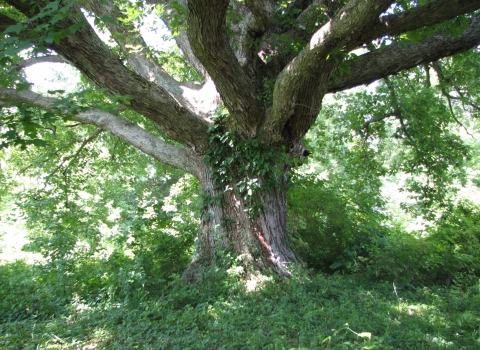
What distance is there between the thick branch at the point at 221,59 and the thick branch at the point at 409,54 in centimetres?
157

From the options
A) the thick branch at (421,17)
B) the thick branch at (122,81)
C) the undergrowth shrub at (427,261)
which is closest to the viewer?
the thick branch at (421,17)

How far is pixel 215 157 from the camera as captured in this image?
6.14 metres

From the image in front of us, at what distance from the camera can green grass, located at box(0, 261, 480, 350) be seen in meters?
3.41

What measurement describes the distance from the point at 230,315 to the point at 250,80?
3719mm

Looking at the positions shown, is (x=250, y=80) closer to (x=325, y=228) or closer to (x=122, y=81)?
(x=122, y=81)

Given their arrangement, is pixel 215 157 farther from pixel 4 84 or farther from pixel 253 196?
pixel 4 84

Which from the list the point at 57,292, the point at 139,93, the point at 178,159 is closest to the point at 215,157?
the point at 178,159

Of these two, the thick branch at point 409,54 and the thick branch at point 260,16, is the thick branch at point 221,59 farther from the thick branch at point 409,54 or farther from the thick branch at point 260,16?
the thick branch at point 409,54

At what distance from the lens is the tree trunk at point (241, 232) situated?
5.56 meters

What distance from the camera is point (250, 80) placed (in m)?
5.72

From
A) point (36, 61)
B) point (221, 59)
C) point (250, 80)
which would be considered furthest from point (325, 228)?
point (36, 61)

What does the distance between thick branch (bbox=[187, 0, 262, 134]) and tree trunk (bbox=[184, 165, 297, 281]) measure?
1.23 m

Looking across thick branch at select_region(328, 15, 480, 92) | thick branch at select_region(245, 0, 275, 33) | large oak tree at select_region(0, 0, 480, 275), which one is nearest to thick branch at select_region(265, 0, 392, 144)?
large oak tree at select_region(0, 0, 480, 275)

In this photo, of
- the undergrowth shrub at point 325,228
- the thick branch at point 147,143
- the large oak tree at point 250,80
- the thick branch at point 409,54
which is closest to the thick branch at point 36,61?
the large oak tree at point 250,80
